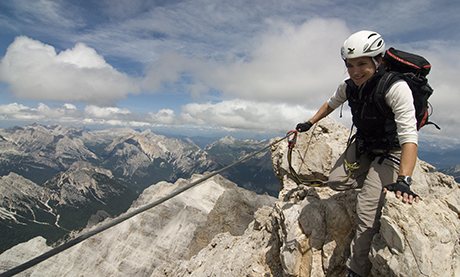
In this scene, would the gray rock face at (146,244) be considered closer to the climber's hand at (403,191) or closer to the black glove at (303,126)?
the black glove at (303,126)

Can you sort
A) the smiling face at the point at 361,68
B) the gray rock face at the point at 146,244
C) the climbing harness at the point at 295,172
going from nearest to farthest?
the smiling face at the point at 361,68
the climbing harness at the point at 295,172
the gray rock face at the point at 146,244

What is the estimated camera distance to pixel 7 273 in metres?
4.24

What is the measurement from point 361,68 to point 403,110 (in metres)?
1.58

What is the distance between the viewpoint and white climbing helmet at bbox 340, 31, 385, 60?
8047 millimetres

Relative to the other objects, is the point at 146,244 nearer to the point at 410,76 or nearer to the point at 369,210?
the point at 369,210

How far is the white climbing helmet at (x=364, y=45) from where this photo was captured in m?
8.05

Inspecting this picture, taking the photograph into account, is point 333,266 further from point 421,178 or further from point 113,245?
point 113,245

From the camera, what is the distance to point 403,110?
730 centimetres

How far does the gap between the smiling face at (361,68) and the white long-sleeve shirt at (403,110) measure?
2.84 feet

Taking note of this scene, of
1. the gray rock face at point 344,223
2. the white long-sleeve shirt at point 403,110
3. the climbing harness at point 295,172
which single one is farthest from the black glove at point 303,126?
the white long-sleeve shirt at point 403,110

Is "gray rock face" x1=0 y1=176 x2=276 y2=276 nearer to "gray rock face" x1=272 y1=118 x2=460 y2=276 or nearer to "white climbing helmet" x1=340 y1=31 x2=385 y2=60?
"gray rock face" x1=272 y1=118 x2=460 y2=276

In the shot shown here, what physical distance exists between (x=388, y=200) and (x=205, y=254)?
1753 cm

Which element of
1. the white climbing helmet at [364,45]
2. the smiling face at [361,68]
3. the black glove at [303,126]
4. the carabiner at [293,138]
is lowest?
the carabiner at [293,138]

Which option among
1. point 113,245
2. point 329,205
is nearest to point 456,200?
point 329,205
